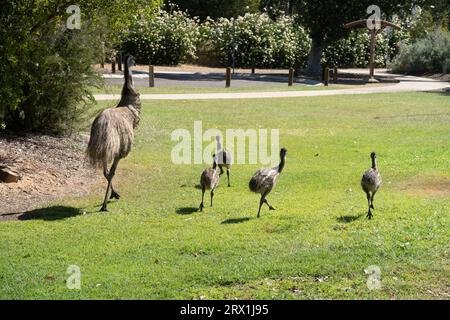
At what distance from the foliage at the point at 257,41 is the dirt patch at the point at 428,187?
3681cm

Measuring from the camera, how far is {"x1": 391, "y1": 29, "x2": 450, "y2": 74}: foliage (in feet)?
160

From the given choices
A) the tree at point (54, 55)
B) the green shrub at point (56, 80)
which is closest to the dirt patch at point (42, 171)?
the green shrub at point (56, 80)

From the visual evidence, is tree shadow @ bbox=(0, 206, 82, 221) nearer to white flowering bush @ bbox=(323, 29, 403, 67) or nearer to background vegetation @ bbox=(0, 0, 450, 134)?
background vegetation @ bbox=(0, 0, 450, 134)

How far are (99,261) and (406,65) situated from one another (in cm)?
4737

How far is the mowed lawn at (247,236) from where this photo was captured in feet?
25.4

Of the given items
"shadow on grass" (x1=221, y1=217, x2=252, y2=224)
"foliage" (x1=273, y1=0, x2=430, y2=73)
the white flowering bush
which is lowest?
"shadow on grass" (x1=221, y1=217, x2=252, y2=224)

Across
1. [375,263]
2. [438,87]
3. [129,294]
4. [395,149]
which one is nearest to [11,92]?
[129,294]

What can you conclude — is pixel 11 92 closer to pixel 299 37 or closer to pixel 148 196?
pixel 148 196

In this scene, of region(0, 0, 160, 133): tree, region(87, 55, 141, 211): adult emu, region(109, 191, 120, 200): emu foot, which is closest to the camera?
region(87, 55, 141, 211): adult emu

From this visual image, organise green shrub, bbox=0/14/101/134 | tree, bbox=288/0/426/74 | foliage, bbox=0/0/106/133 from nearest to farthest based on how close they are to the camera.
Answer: foliage, bbox=0/0/106/133
green shrub, bbox=0/14/101/134
tree, bbox=288/0/426/74

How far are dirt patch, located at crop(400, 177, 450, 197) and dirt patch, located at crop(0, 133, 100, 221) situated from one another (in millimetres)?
5956

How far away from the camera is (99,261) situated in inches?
336

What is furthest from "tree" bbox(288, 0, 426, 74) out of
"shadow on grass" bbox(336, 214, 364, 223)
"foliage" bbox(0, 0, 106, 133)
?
"shadow on grass" bbox(336, 214, 364, 223)

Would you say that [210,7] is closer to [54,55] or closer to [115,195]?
[54,55]
